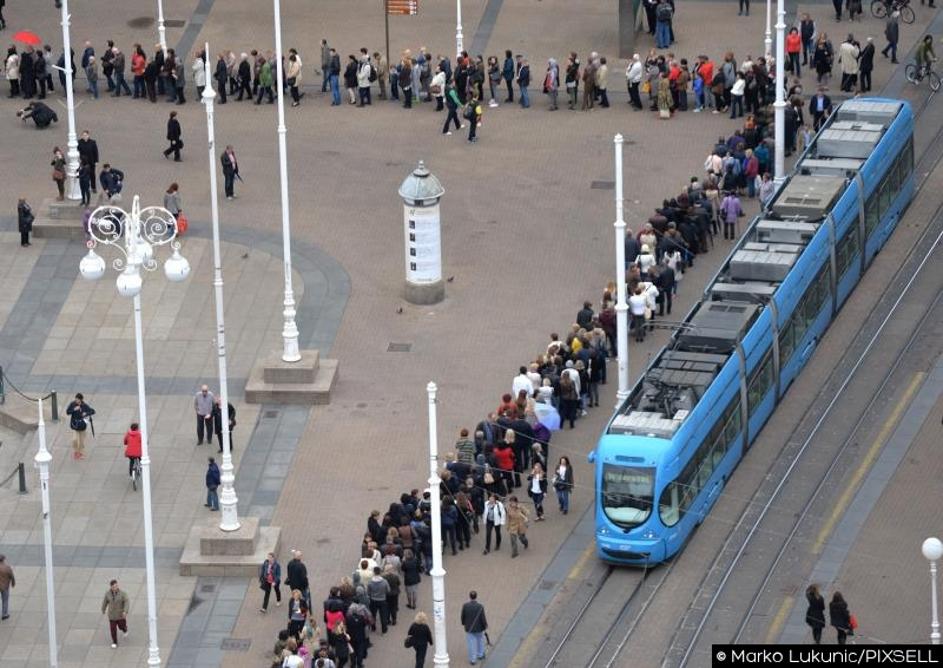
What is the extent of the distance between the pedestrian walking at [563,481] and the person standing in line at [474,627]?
5575mm

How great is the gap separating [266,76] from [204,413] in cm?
2162

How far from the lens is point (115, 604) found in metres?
58.8

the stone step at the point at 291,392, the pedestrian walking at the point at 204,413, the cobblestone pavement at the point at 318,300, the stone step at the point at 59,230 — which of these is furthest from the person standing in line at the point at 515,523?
the stone step at the point at 59,230

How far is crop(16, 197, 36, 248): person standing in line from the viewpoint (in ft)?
251

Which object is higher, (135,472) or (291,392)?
(291,392)

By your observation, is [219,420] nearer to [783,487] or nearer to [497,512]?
[497,512]

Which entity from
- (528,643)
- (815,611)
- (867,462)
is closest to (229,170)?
(867,462)

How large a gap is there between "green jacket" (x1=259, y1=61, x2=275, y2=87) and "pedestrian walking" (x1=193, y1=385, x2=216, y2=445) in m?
20.9

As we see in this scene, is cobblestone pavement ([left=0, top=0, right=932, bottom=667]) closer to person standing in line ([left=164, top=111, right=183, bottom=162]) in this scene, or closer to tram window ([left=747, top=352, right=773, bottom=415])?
person standing in line ([left=164, top=111, right=183, bottom=162])

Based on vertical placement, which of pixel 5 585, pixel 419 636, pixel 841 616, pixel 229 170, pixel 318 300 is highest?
pixel 229 170

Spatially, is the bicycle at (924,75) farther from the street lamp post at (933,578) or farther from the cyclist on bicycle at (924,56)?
the street lamp post at (933,578)

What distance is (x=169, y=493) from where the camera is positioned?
213ft

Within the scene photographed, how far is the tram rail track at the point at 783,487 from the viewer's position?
5925cm

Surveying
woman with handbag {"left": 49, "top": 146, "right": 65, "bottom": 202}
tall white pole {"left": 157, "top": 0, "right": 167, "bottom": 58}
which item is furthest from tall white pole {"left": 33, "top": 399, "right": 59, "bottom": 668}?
tall white pole {"left": 157, "top": 0, "right": 167, "bottom": 58}
